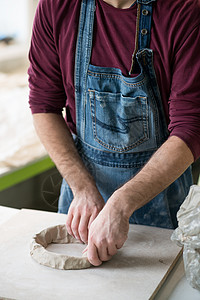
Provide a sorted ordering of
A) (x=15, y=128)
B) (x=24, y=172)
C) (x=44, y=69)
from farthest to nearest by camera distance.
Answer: (x=15, y=128), (x=24, y=172), (x=44, y=69)

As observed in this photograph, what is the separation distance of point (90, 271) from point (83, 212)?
0.67 ft

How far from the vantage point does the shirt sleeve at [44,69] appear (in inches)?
54.1

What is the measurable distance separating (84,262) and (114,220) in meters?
0.12

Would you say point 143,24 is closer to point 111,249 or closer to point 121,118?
point 121,118

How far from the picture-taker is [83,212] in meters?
1.22

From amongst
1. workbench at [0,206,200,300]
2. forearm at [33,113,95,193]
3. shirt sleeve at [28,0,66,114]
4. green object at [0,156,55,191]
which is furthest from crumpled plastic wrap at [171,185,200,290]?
green object at [0,156,55,191]

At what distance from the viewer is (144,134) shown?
1.38 m

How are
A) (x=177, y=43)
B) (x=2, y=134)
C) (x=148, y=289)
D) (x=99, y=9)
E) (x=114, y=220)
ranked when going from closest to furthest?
(x=148, y=289)
(x=114, y=220)
(x=177, y=43)
(x=99, y=9)
(x=2, y=134)

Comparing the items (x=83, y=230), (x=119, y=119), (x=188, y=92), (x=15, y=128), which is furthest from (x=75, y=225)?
(x=15, y=128)

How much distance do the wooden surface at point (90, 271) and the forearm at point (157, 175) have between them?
0.36 ft

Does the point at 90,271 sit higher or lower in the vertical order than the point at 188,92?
lower

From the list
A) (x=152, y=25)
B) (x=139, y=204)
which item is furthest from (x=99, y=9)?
(x=139, y=204)

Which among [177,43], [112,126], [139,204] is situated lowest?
[139,204]

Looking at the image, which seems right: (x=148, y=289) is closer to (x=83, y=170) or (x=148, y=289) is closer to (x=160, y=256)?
(x=160, y=256)
